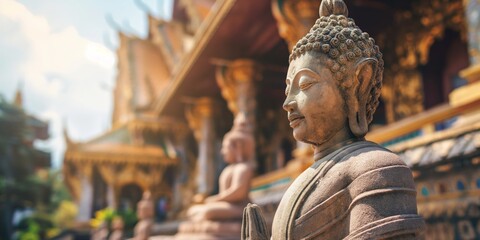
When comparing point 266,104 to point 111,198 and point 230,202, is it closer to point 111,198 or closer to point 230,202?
point 111,198

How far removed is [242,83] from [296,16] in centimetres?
257

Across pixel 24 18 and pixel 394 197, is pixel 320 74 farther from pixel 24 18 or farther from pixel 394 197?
pixel 24 18

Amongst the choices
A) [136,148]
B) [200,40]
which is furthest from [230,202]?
[136,148]

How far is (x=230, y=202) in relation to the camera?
453 centimetres

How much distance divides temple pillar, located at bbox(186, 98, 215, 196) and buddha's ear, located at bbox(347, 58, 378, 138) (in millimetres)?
8651

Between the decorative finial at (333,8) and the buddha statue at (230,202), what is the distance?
2931 millimetres

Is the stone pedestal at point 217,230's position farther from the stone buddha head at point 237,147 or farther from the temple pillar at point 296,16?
the temple pillar at point 296,16

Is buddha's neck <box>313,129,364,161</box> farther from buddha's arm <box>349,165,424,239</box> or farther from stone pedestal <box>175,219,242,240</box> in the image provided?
stone pedestal <box>175,219,242,240</box>

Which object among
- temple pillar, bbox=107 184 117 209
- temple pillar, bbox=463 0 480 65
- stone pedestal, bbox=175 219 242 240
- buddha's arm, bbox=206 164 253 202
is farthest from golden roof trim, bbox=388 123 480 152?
temple pillar, bbox=107 184 117 209

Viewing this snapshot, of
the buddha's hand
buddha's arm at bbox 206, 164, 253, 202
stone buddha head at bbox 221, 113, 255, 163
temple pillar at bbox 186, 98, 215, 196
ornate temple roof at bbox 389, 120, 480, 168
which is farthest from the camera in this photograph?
temple pillar at bbox 186, 98, 215, 196

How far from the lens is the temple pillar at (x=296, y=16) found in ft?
20.6

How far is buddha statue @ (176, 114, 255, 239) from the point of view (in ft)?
14.3

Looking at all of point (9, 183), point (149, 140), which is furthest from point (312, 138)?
point (9, 183)

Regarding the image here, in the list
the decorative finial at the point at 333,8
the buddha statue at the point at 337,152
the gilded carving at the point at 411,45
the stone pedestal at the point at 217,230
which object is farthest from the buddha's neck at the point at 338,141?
the gilded carving at the point at 411,45
